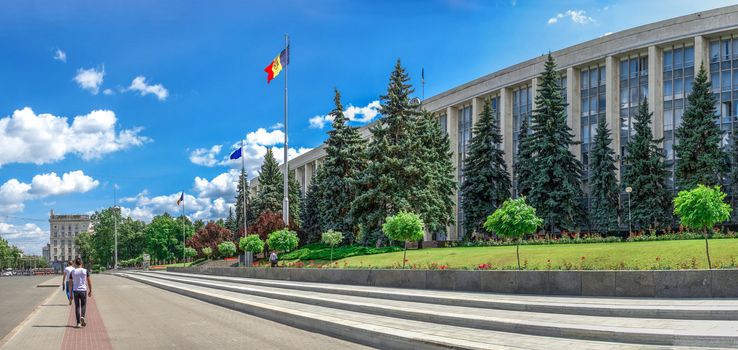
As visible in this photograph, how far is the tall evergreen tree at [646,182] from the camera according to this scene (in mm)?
42906

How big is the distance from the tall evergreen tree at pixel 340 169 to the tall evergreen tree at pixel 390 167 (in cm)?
619

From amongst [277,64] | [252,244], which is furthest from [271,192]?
[277,64]

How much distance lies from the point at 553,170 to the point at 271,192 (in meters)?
38.0

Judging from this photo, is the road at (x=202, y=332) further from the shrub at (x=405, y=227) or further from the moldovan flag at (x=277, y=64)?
the moldovan flag at (x=277, y=64)

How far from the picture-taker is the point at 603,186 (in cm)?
4716

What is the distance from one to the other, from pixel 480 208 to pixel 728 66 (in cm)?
2348

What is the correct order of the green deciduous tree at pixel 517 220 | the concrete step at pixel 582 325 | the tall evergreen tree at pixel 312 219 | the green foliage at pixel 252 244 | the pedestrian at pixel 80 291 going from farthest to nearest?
the tall evergreen tree at pixel 312 219 < the green foliage at pixel 252 244 < the green deciduous tree at pixel 517 220 < the pedestrian at pixel 80 291 < the concrete step at pixel 582 325

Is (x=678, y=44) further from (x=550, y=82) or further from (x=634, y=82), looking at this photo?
(x=550, y=82)

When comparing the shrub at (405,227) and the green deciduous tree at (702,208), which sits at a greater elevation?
the green deciduous tree at (702,208)

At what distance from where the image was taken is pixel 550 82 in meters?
44.4

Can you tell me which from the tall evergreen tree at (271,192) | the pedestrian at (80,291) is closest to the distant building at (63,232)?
the tall evergreen tree at (271,192)

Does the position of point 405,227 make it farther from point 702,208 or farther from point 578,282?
point 578,282

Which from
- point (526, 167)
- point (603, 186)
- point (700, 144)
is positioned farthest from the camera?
point (603, 186)

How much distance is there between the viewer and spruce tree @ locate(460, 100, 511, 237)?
150 ft
